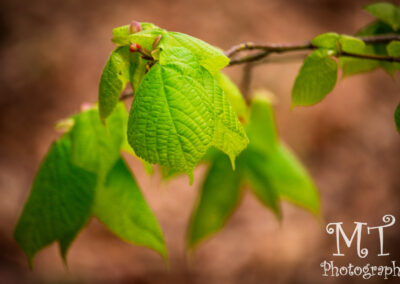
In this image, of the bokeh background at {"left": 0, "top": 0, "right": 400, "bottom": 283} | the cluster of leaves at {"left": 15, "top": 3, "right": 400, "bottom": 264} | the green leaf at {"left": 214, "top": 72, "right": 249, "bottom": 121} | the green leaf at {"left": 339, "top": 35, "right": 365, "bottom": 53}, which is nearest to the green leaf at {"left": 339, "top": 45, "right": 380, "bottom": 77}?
the cluster of leaves at {"left": 15, "top": 3, "right": 400, "bottom": 264}

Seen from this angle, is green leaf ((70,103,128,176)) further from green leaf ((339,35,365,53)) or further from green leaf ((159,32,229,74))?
green leaf ((339,35,365,53))

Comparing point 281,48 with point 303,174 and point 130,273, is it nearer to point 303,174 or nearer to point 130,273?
point 303,174

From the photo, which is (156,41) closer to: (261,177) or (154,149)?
(154,149)

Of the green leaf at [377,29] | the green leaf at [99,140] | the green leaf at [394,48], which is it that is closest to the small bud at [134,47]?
the green leaf at [99,140]

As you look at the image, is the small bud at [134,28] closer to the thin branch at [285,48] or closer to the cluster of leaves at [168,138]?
the cluster of leaves at [168,138]

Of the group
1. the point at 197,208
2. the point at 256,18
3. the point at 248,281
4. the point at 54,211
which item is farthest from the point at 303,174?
the point at 256,18

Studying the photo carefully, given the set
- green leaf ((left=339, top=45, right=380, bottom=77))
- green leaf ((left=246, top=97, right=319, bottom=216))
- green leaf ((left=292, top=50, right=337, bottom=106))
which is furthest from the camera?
green leaf ((left=246, top=97, right=319, bottom=216))

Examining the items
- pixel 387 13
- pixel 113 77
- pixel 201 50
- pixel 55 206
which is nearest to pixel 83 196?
pixel 55 206
